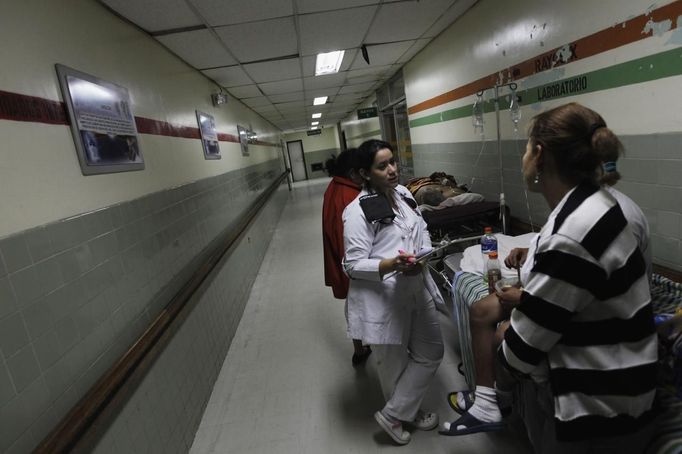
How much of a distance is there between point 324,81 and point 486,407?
5.87 metres

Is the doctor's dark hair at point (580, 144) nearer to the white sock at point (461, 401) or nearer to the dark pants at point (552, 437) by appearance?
the dark pants at point (552, 437)

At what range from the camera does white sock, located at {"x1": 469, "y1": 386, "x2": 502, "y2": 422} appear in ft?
5.18

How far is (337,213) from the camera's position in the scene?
2.40 meters

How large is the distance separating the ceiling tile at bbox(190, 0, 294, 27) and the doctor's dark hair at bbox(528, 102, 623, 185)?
8.19 ft

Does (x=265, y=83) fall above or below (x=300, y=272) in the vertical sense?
above

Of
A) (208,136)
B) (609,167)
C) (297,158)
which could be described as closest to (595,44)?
(609,167)

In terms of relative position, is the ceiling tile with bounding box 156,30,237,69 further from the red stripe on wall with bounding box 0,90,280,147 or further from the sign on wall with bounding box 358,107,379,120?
the sign on wall with bounding box 358,107,379,120

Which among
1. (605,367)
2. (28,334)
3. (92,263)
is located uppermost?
(92,263)

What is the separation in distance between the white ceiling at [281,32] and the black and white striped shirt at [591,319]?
2.76 m

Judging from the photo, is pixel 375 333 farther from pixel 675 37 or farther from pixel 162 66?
pixel 162 66

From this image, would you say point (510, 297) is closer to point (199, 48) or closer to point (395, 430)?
point (395, 430)

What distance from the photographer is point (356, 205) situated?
1812 mm

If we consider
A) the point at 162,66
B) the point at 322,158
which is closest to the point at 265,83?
the point at 162,66

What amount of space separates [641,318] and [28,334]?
6.45 ft
